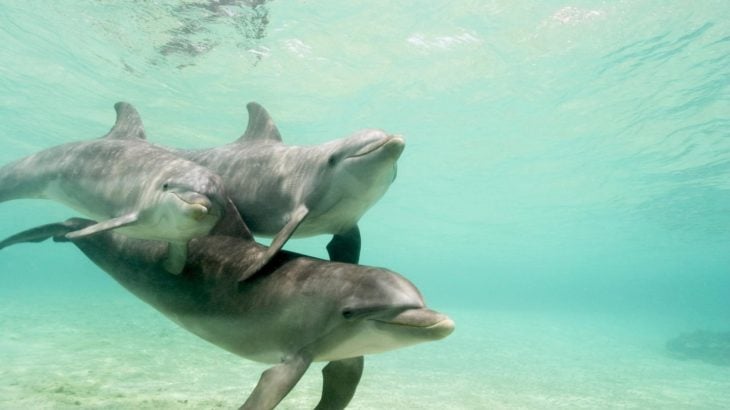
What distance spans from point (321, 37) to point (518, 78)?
8885 mm

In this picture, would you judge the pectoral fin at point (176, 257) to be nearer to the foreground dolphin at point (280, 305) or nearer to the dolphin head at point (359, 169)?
the foreground dolphin at point (280, 305)

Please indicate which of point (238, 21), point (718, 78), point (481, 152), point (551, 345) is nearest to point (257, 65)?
point (238, 21)

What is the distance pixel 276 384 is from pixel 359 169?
6.55 feet

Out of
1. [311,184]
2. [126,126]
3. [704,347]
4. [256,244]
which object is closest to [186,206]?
[256,244]

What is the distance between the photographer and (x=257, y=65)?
20281 millimetres

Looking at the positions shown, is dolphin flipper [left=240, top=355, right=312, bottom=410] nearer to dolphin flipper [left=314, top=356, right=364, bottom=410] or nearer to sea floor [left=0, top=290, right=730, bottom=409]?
dolphin flipper [left=314, top=356, right=364, bottom=410]

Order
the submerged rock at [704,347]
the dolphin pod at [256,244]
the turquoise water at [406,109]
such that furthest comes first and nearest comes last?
the submerged rock at [704,347], the turquoise water at [406,109], the dolphin pod at [256,244]

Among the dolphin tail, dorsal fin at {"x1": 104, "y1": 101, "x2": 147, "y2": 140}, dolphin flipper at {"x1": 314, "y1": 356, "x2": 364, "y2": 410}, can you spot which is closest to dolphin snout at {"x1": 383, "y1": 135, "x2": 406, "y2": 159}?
dolphin flipper at {"x1": 314, "y1": 356, "x2": 364, "y2": 410}

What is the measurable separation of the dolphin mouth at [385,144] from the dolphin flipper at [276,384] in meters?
1.87

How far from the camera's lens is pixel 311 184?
4.78 metres

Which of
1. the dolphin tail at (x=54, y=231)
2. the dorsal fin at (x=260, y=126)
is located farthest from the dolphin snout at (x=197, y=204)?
the dorsal fin at (x=260, y=126)

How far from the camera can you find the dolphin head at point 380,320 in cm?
294

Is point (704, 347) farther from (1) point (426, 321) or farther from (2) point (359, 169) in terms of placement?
(1) point (426, 321)

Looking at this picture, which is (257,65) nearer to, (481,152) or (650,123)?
(481,152)
